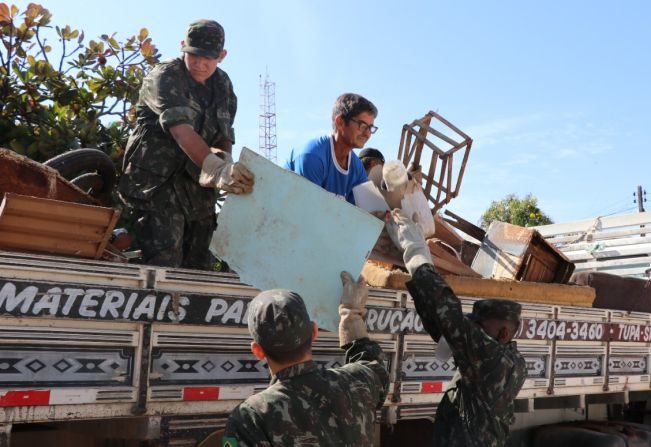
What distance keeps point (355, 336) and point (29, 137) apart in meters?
3.17

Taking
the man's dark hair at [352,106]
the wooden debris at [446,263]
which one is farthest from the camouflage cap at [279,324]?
the wooden debris at [446,263]

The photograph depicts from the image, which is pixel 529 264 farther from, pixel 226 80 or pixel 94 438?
pixel 94 438

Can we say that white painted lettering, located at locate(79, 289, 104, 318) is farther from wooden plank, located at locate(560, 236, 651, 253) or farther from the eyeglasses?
wooden plank, located at locate(560, 236, 651, 253)

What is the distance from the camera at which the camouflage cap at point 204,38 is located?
10.8 feet

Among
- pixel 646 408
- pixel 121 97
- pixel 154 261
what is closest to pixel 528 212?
pixel 646 408

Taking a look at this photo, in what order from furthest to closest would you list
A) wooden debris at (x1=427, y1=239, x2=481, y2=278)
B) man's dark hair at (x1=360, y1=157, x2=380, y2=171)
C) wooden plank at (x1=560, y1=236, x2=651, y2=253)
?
wooden plank at (x1=560, y1=236, x2=651, y2=253) → man's dark hair at (x1=360, y1=157, x2=380, y2=171) → wooden debris at (x1=427, y1=239, x2=481, y2=278)

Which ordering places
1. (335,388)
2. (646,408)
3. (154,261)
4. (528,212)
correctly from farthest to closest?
(528,212) → (646,408) → (154,261) → (335,388)

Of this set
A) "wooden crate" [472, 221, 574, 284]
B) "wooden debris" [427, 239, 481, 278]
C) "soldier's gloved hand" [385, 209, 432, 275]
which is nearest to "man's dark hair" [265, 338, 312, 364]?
"soldier's gloved hand" [385, 209, 432, 275]

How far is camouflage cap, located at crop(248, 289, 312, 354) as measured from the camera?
6.37 feet

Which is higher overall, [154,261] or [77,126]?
[77,126]

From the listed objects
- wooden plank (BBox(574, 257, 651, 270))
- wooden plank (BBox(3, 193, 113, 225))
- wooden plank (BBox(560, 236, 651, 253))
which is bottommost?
wooden plank (BBox(3, 193, 113, 225))

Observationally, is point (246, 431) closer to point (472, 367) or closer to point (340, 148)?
point (472, 367)

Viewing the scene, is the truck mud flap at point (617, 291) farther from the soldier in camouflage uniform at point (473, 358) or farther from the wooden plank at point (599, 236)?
the soldier in camouflage uniform at point (473, 358)

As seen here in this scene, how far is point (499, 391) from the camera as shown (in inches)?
108
